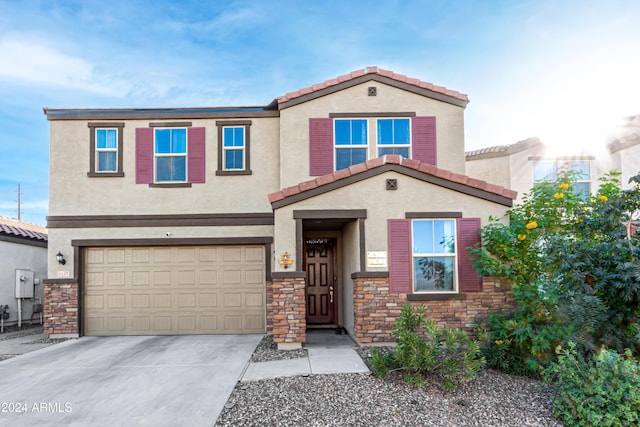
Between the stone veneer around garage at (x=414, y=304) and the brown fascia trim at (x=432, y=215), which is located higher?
the brown fascia trim at (x=432, y=215)

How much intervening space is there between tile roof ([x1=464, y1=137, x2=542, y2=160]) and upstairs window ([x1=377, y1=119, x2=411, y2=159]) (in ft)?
8.27

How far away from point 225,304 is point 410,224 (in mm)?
5116

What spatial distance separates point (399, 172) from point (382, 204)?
72 centimetres

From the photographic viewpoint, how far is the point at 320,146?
10211 mm

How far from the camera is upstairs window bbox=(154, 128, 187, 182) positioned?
1065 centimetres

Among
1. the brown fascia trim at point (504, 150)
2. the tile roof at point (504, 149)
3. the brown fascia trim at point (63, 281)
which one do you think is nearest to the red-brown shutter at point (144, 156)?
the brown fascia trim at point (63, 281)

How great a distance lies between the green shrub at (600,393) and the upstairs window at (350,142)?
20.9 feet

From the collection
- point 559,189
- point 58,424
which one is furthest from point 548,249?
point 58,424

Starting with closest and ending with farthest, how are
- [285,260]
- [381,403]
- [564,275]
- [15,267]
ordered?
[381,403], [564,275], [285,260], [15,267]

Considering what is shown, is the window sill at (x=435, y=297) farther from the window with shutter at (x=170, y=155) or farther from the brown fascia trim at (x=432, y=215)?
the window with shutter at (x=170, y=155)

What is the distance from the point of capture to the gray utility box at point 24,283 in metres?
12.1

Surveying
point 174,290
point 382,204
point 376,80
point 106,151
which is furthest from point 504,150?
point 106,151

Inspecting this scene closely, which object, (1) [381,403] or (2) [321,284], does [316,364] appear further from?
(2) [321,284]

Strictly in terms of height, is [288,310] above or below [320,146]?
below
